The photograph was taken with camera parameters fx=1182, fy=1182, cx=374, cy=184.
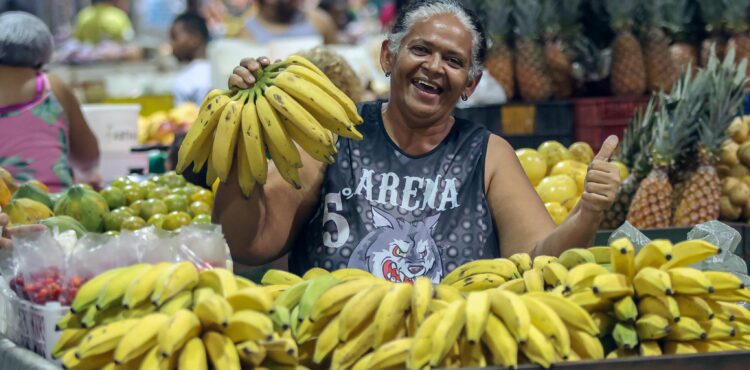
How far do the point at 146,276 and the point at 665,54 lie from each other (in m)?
4.91

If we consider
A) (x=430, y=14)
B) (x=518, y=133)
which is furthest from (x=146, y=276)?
(x=518, y=133)

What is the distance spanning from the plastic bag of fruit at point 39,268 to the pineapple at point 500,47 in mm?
4154

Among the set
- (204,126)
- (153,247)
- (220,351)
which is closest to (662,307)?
(220,351)

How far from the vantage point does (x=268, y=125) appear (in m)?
3.36

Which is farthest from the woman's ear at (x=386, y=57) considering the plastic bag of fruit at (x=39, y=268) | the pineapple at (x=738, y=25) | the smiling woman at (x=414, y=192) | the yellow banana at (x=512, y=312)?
the pineapple at (x=738, y=25)

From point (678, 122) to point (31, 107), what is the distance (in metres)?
3.35

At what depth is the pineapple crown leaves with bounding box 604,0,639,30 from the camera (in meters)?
6.82

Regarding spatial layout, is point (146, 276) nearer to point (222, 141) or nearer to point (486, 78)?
point (222, 141)

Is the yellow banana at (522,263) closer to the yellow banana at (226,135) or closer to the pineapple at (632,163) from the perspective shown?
the yellow banana at (226,135)

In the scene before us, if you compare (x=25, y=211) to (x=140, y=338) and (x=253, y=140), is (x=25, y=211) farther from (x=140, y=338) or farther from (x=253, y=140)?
(x=140, y=338)

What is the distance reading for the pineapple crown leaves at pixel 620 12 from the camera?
6.82m

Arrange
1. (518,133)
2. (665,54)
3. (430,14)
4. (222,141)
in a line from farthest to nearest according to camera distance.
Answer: (665,54)
(518,133)
(430,14)
(222,141)

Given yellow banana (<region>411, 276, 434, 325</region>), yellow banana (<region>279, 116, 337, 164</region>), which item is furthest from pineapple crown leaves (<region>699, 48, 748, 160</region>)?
yellow banana (<region>411, 276, 434, 325</region>)

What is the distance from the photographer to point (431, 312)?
2.63m
